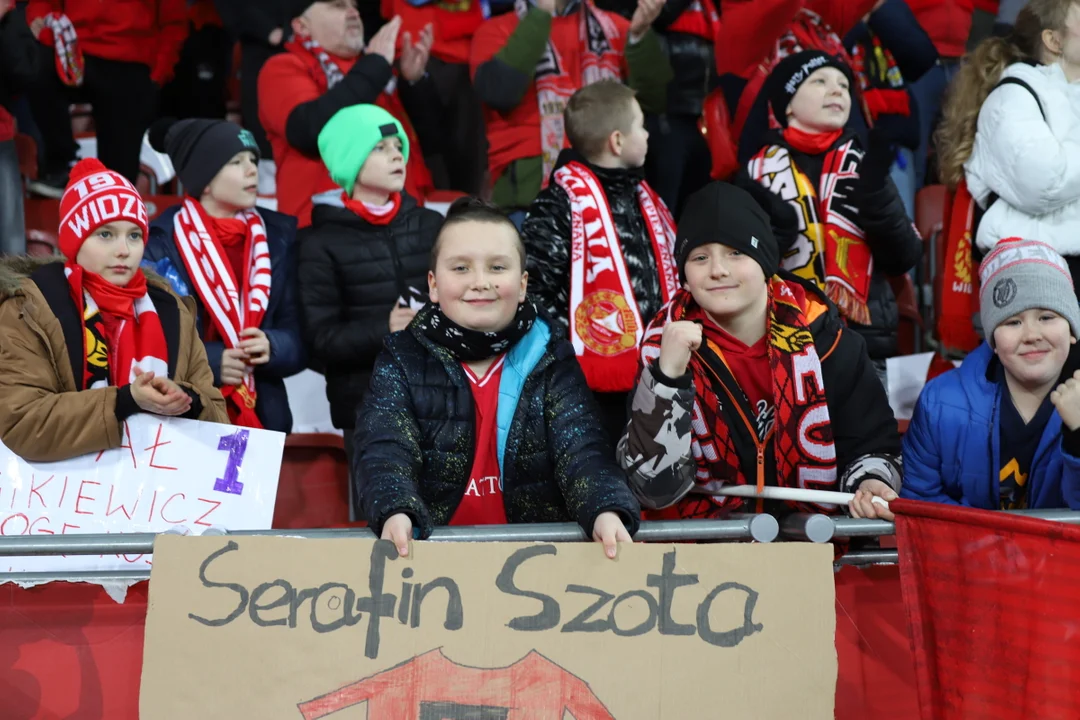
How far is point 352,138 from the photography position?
510cm

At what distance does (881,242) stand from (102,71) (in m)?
4.34

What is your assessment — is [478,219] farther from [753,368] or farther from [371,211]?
[371,211]

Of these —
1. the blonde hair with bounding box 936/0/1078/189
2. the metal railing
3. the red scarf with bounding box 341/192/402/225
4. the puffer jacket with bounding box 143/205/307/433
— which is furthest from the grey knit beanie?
the puffer jacket with bounding box 143/205/307/433

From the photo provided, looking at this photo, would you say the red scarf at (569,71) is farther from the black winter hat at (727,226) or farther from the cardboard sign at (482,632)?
the cardboard sign at (482,632)

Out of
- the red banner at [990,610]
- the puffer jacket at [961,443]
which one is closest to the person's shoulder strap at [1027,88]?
the puffer jacket at [961,443]

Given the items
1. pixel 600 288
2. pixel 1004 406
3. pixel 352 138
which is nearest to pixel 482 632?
pixel 1004 406

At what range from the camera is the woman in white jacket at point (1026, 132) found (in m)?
4.57

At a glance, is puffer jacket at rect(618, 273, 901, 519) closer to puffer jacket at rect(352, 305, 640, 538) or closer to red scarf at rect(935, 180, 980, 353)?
puffer jacket at rect(352, 305, 640, 538)

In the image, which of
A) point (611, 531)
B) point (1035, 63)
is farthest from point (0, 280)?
point (1035, 63)

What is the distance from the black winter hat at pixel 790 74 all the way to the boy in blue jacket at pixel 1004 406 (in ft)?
5.62

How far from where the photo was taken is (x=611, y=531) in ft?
9.16

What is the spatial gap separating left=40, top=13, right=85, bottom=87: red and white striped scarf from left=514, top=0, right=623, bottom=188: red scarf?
2.35m

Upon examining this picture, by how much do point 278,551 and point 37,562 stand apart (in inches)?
34.2

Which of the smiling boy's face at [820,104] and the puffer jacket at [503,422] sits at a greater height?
the smiling boy's face at [820,104]
